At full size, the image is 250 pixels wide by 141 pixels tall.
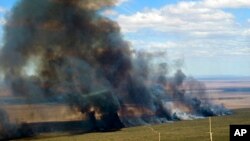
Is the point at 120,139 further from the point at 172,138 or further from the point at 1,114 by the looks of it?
the point at 1,114

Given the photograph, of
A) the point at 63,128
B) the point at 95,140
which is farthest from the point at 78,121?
the point at 95,140

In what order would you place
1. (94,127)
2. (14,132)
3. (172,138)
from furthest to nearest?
(94,127), (14,132), (172,138)

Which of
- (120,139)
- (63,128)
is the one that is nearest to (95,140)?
(120,139)

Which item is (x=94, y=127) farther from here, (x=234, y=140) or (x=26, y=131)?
(x=234, y=140)

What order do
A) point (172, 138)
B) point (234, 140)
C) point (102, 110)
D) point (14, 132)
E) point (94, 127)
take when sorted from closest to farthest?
point (234, 140) < point (172, 138) < point (14, 132) < point (94, 127) < point (102, 110)

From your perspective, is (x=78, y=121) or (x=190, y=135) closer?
(x=190, y=135)

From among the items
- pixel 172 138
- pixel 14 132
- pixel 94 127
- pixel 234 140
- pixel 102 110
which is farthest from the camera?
pixel 102 110

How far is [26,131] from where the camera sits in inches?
6757

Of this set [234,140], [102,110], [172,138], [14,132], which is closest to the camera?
[234,140]

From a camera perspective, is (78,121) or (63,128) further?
(78,121)

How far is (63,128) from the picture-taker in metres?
176

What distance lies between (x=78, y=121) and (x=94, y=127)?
14.5 meters

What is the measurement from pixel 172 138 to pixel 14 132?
197 ft

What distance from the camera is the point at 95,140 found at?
134 meters
